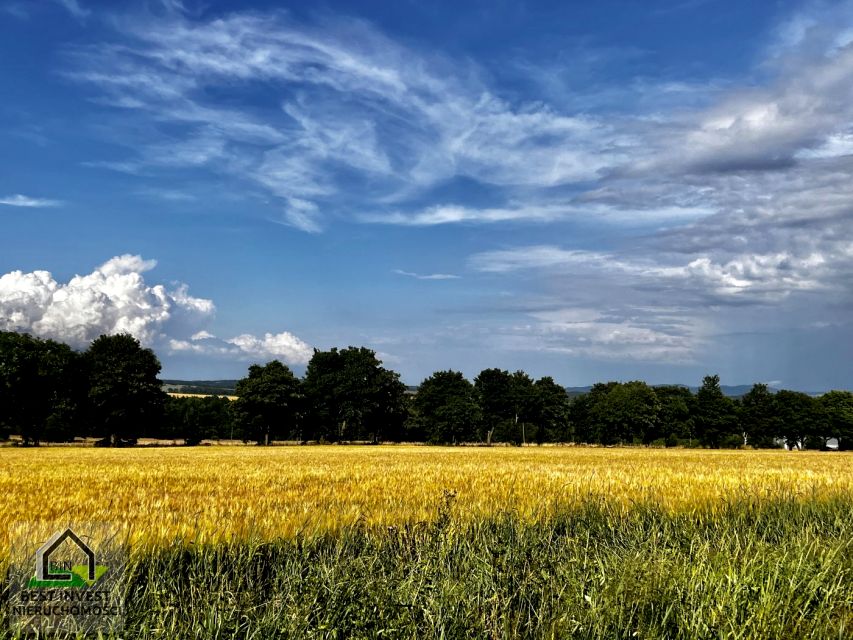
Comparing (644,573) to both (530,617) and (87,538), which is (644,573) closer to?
(530,617)

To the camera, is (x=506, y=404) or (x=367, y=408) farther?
(x=506, y=404)

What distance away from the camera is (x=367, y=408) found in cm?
9838

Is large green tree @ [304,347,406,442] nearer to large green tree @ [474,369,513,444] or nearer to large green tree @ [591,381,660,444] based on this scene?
large green tree @ [474,369,513,444]

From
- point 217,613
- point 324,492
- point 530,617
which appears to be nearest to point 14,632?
point 217,613

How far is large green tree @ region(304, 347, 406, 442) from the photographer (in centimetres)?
9912

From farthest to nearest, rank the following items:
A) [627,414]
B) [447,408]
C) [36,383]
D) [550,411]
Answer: [550,411]
[447,408]
[627,414]
[36,383]

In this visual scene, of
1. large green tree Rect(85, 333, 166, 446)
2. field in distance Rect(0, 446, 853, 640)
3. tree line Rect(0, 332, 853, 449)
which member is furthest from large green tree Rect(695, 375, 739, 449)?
field in distance Rect(0, 446, 853, 640)

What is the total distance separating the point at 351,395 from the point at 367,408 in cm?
365

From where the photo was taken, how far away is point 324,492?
11.5m

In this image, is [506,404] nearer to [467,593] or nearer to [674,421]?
[674,421]

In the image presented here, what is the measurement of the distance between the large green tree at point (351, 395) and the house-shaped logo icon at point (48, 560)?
3691 inches

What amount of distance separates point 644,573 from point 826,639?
135cm

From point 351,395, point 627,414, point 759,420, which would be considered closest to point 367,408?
point 351,395

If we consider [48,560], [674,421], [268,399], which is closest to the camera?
[48,560]
